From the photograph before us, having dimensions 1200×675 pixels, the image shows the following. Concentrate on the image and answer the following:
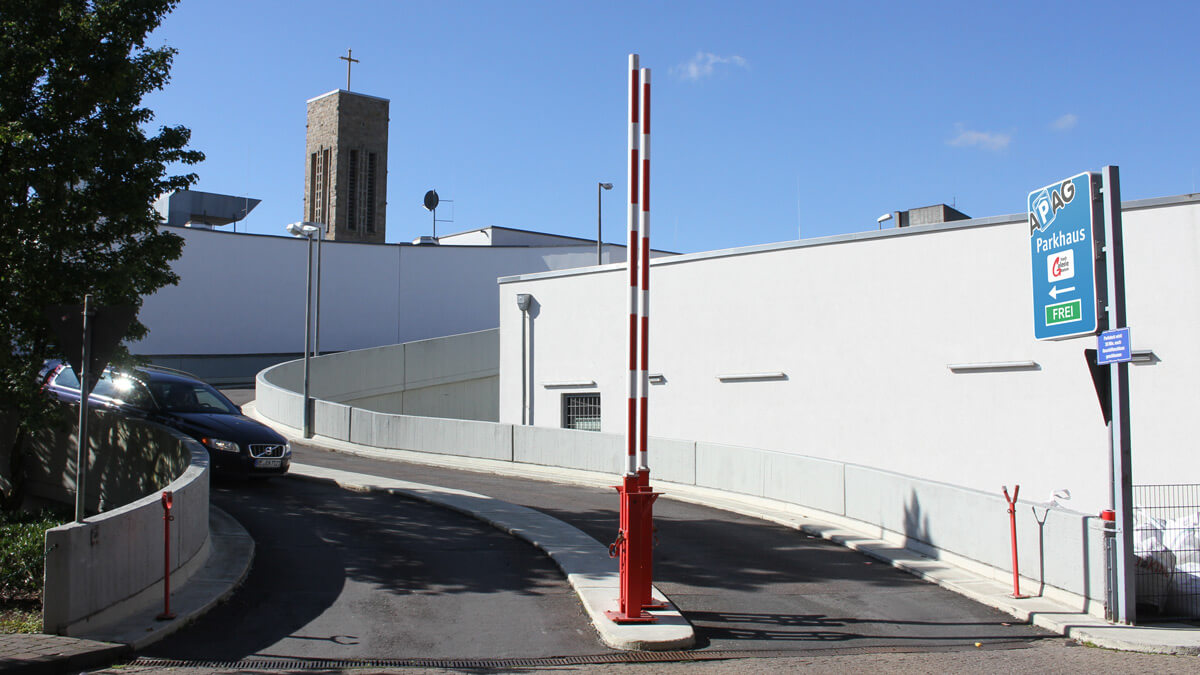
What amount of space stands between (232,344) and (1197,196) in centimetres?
3879

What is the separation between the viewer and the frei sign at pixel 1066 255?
9.27 meters

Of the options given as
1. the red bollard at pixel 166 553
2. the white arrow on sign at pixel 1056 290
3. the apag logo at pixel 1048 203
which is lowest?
the red bollard at pixel 166 553

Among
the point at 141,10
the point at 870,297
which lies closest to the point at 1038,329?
the point at 870,297

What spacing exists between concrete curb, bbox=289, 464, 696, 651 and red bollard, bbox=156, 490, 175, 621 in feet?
12.2

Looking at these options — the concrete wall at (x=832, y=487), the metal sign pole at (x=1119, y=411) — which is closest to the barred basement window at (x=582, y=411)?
the concrete wall at (x=832, y=487)

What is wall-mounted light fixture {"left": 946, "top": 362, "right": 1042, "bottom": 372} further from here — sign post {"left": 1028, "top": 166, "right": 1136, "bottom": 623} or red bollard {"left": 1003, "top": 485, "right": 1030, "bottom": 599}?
red bollard {"left": 1003, "top": 485, "right": 1030, "bottom": 599}


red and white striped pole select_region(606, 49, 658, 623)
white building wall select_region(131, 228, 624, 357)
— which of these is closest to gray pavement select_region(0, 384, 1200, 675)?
red and white striped pole select_region(606, 49, 658, 623)

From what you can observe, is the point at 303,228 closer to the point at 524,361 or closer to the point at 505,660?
the point at 524,361

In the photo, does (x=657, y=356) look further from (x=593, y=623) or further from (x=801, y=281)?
(x=593, y=623)

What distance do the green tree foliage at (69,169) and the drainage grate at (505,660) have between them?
21.9 ft

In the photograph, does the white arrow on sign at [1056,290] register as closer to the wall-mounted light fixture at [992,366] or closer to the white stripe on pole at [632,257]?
the white stripe on pole at [632,257]

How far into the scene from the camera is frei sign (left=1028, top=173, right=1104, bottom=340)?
9266 mm

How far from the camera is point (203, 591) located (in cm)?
899

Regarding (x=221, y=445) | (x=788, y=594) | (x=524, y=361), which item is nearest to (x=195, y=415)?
(x=221, y=445)
